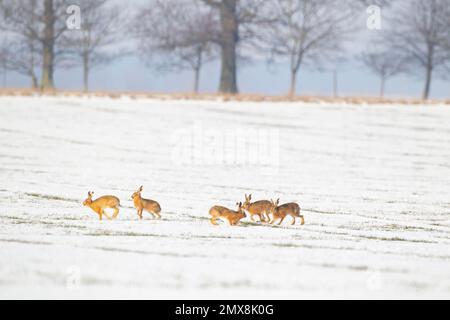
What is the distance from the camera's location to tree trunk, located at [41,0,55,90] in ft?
181

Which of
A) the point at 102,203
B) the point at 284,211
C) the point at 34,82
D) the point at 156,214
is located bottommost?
the point at 156,214

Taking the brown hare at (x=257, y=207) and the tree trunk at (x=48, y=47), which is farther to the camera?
the tree trunk at (x=48, y=47)

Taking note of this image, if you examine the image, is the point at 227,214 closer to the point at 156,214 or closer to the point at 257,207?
the point at 257,207

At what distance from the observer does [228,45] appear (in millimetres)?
54469

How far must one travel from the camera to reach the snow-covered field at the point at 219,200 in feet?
34.6

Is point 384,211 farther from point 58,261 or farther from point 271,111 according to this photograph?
point 271,111

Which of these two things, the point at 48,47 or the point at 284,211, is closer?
the point at 284,211

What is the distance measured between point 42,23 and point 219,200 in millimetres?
41255

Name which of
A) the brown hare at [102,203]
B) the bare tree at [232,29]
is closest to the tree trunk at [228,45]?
the bare tree at [232,29]

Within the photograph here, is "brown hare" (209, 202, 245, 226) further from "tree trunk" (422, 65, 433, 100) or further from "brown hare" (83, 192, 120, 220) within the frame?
"tree trunk" (422, 65, 433, 100)

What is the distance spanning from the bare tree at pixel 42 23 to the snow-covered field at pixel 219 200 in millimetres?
13252

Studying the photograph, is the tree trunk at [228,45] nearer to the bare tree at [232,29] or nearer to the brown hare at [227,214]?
the bare tree at [232,29]

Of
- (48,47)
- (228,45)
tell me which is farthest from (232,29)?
(48,47)

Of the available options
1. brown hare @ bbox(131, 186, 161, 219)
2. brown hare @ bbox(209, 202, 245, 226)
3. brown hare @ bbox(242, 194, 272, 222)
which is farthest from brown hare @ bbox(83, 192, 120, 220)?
brown hare @ bbox(242, 194, 272, 222)
